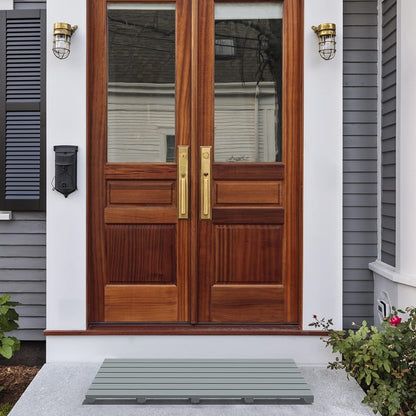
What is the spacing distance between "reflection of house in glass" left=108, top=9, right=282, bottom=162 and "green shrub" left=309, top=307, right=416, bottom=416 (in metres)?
1.17

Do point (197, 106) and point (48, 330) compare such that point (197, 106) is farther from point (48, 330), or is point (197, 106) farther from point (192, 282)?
point (48, 330)

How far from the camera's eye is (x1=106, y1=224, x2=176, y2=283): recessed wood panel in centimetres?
278

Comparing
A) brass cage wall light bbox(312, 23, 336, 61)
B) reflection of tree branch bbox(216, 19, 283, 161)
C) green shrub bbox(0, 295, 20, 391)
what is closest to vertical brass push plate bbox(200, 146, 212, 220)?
reflection of tree branch bbox(216, 19, 283, 161)

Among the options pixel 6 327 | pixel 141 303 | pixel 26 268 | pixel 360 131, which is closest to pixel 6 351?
pixel 6 327

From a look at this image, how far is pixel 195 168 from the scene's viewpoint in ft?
9.04

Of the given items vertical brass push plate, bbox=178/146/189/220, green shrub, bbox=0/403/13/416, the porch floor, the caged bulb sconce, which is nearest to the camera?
the porch floor

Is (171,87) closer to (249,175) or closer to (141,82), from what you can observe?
(141,82)

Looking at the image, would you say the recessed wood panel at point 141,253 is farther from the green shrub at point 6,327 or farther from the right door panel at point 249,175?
the green shrub at point 6,327

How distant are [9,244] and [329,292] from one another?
205cm

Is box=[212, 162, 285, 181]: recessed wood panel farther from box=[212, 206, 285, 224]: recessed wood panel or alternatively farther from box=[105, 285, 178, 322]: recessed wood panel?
box=[105, 285, 178, 322]: recessed wood panel

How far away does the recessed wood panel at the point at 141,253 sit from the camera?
2.78 metres

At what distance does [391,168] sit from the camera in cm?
280

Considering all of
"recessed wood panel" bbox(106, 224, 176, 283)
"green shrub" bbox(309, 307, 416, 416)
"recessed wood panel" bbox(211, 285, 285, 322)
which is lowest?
"green shrub" bbox(309, 307, 416, 416)

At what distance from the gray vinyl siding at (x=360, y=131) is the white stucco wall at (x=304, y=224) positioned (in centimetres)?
29
